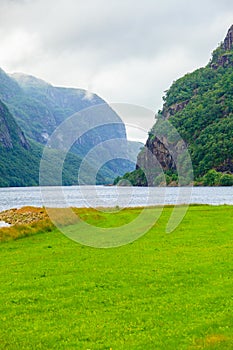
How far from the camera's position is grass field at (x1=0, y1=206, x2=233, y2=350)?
1406 centimetres

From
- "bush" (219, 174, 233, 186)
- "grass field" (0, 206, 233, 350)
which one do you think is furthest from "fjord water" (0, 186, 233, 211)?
"grass field" (0, 206, 233, 350)

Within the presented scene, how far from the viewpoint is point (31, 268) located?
978 inches

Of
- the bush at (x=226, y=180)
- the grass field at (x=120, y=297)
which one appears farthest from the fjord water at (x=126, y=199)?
the grass field at (x=120, y=297)

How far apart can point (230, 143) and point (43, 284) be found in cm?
18608

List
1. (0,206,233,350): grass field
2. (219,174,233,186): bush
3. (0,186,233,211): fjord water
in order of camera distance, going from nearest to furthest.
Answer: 1. (0,206,233,350): grass field
2. (0,186,233,211): fjord water
3. (219,174,233,186): bush

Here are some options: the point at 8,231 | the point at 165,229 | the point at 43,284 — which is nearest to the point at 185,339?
the point at 43,284

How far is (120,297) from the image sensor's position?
60.4ft

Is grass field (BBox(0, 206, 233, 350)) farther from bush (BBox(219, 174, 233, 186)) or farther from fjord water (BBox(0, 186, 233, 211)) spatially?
bush (BBox(219, 174, 233, 186))

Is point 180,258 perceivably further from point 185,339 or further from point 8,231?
point 8,231

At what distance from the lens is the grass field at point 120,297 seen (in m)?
14.1

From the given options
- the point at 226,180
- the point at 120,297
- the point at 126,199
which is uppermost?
the point at 226,180

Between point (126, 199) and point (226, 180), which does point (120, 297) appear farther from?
point (226, 180)

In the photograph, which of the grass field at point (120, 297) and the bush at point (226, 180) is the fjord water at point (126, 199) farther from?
the grass field at point (120, 297)

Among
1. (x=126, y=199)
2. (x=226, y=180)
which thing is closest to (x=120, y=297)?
(x=126, y=199)
